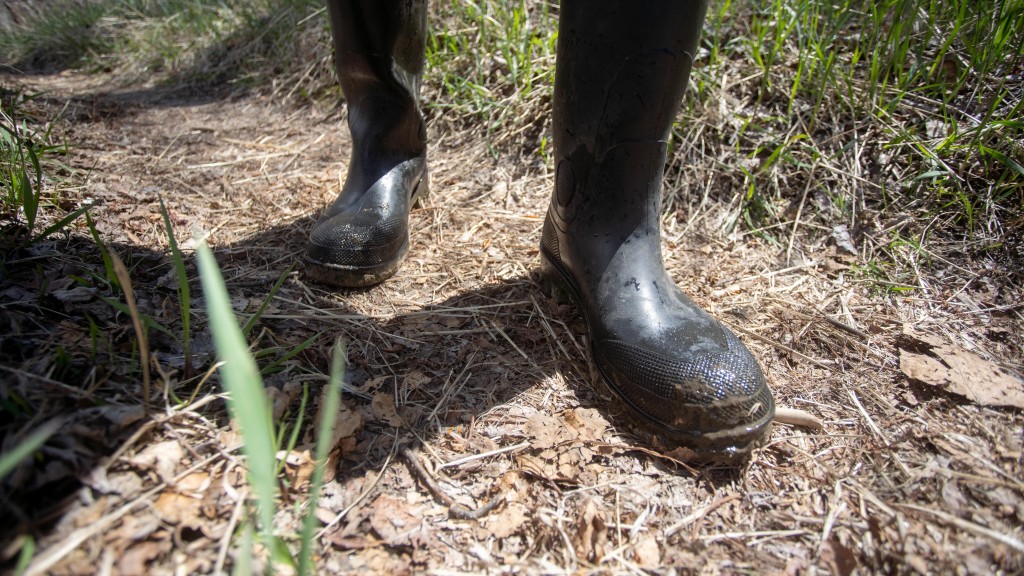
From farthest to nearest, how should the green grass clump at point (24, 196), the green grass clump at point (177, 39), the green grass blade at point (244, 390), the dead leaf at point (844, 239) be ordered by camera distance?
the green grass clump at point (177, 39), the dead leaf at point (844, 239), the green grass clump at point (24, 196), the green grass blade at point (244, 390)

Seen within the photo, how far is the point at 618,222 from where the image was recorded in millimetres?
1113

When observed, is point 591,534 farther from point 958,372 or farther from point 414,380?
point 958,372

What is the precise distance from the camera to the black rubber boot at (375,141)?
4.36 ft

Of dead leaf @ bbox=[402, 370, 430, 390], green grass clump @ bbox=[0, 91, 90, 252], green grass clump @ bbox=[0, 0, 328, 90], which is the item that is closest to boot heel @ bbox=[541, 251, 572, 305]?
dead leaf @ bbox=[402, 370, 430, 390]

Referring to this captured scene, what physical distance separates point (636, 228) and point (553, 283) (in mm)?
303

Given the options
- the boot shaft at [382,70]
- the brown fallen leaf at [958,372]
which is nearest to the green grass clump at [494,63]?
the boot shaft at [382,70]

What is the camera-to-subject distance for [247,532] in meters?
0.56

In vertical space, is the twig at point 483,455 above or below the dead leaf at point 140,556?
below

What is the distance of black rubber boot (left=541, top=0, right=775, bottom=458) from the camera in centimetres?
93

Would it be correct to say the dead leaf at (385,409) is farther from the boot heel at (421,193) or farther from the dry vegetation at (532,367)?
the boot heel at (421,193)

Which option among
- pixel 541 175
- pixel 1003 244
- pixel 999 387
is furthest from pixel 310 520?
pixel 1003 244

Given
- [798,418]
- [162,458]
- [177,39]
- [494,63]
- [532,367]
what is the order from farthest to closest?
1. [177,39]
2. [494,63]
3. [532,367]
4. [798,418]
5. [162,458]

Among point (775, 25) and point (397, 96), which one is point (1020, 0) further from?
point (397, 96)

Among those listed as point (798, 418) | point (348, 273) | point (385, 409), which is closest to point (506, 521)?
point (385, 409)
